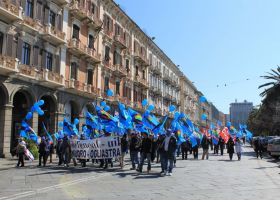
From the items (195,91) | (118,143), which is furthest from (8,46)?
(195,91)

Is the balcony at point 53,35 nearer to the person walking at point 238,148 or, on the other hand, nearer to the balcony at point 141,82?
the person walking at point 238,148

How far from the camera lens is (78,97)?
1174 inches

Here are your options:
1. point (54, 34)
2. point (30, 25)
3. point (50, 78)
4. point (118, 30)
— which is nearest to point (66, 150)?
point (50, 78)

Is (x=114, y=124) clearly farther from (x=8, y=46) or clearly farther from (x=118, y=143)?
(x=8, y=46)

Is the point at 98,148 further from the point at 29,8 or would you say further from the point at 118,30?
the point at 118,30

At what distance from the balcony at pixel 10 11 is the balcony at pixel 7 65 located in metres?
2.48

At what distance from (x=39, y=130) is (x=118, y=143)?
1341 cm

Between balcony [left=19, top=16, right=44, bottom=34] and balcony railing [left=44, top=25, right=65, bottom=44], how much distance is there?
49 centimetres

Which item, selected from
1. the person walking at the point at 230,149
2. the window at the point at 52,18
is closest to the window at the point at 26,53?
the window at the point at 52,18

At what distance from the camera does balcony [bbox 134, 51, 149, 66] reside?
4331 cm

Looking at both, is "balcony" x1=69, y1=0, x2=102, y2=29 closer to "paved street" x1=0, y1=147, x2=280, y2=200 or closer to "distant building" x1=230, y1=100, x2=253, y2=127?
"paved street" x1=0, y1=147, x2=280, y2=200

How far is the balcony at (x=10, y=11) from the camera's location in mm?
20641

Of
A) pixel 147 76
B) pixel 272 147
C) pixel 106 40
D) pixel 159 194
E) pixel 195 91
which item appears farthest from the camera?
pixel 195 91

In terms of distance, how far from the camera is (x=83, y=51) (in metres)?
29.3
